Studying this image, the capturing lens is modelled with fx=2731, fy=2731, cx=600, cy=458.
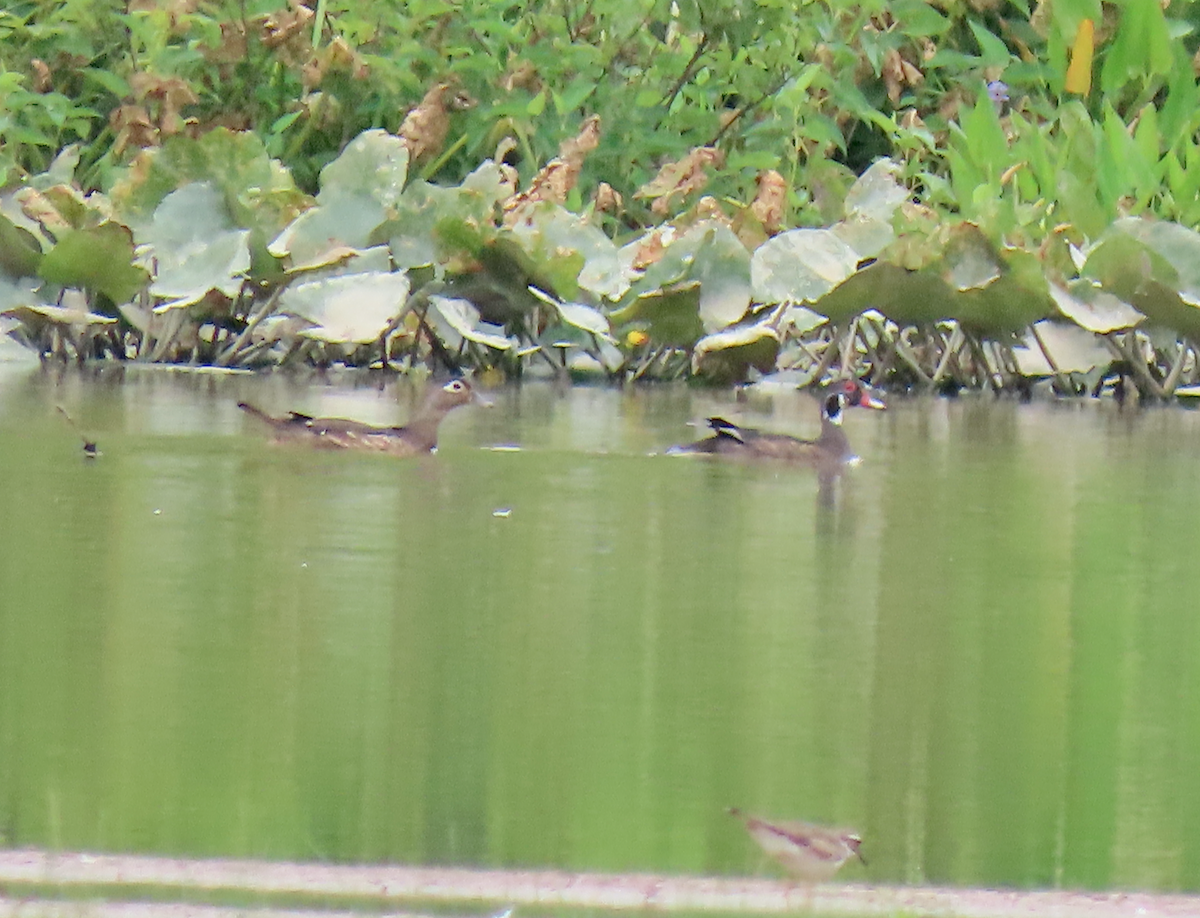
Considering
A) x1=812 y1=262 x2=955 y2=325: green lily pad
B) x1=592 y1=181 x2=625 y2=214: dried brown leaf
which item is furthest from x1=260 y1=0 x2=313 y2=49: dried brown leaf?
x1=812 y1=262 x2=955 y2=325: green lily pad

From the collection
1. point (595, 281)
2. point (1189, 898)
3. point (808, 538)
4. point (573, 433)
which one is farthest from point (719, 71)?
point (1189, 898)

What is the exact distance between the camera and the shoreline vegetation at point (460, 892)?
3.54 metres

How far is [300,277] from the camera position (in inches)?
527

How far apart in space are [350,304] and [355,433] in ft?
10.5

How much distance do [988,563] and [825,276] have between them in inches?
234

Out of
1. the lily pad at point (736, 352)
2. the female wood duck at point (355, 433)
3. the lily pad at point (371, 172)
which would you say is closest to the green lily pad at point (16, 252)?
the lily pad at point (371, 172)

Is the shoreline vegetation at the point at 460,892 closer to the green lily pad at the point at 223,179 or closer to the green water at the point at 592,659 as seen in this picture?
the green water at the point at 592,659

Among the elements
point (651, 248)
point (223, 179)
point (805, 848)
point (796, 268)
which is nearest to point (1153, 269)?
point (796, 268)

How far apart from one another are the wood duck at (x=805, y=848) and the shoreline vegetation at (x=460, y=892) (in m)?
0.04

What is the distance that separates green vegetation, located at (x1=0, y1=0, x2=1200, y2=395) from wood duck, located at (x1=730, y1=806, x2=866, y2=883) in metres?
8.90

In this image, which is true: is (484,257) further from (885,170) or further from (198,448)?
(198,448)

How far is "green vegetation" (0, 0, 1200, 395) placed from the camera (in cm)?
1320

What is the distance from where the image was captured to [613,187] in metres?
16.5

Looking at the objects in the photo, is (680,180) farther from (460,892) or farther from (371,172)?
(460,892)
